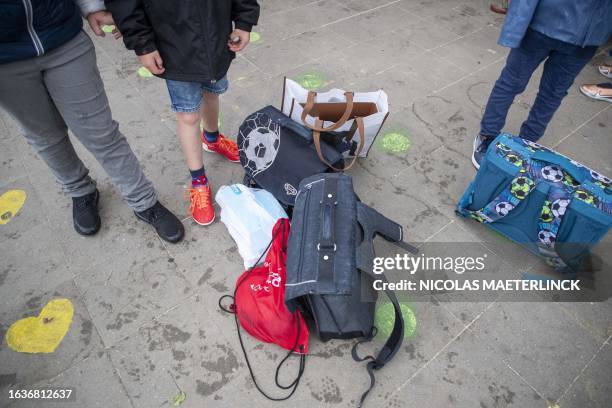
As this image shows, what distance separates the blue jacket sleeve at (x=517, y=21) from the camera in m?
1.86

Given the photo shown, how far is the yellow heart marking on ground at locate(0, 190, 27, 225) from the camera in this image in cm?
204

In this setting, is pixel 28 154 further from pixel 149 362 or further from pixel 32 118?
pixel 149 362

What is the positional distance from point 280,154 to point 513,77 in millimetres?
1437

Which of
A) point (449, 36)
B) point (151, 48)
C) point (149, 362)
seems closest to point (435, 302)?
point (149, 362)

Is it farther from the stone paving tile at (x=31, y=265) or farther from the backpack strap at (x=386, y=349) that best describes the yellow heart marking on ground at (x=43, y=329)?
the backpack strap at (x=386, y=349)

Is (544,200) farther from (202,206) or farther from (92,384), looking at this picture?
(92,384)

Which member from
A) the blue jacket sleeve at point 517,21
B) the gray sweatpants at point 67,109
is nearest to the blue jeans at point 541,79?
the blue jacket sleeve at point 517,21

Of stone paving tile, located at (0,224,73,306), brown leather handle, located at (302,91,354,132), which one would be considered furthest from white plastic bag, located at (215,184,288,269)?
stone paving tile, located at (0,224,73,306)

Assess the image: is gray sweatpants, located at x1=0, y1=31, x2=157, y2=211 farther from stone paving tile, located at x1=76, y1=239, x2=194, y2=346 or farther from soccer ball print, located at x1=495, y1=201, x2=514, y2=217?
soccer ball print, located at x1=495, y1=201, x2=514, y2=217

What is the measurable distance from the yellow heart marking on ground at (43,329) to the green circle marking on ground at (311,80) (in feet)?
7.14

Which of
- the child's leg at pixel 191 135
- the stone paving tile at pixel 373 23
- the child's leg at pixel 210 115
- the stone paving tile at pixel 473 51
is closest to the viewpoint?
the child's leg at pixel 191 135

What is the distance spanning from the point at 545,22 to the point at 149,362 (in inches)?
97.0

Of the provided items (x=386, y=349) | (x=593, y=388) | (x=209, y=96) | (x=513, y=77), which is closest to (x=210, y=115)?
(x=209, y=96)

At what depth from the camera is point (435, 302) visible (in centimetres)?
183
